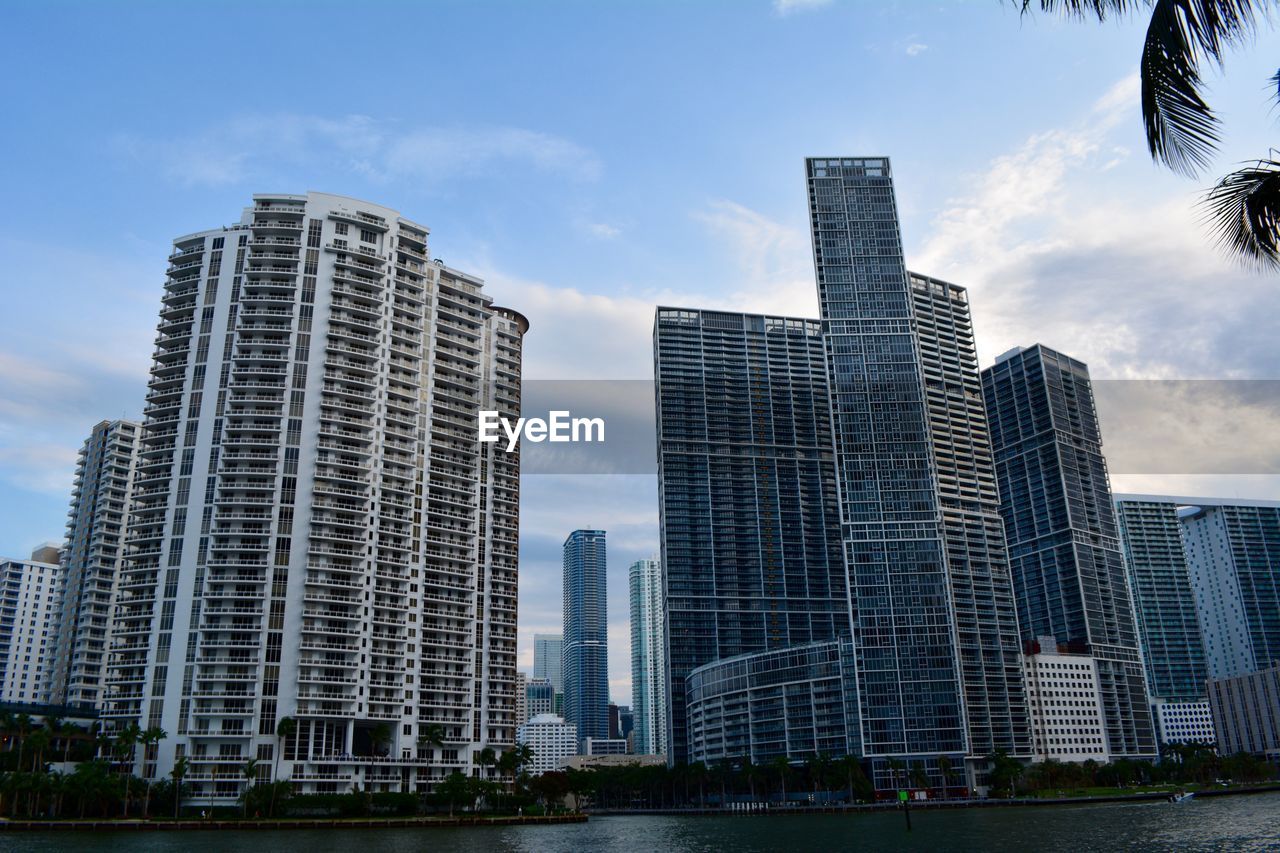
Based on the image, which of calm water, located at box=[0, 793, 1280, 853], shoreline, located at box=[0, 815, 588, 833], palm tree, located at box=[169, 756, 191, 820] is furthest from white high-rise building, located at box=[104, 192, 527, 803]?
calm water, located at box=[0, 793, 1280, 853]

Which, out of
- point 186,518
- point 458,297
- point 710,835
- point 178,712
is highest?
point 458,297

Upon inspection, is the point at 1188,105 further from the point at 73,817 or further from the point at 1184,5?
the point at 73,817

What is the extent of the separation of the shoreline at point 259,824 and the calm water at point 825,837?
19.9 feet

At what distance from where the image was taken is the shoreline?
11594cm

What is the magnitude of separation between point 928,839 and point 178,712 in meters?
100

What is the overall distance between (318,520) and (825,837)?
85.3 m

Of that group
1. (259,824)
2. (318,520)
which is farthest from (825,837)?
(318,520)

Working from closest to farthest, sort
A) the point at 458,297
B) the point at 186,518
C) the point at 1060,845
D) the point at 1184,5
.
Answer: the point at 1184,5 < the point at 1060,845 < the point at 186,518 < the point at 458,297

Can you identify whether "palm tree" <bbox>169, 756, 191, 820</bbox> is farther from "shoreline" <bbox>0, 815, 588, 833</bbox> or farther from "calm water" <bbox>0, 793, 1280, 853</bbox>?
"calm water" <bbox>0, 793, 1280, 853</bbox>

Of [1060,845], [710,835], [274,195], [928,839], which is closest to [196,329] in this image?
[274,195]

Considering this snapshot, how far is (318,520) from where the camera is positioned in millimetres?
150250

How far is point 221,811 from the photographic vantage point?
427 ft

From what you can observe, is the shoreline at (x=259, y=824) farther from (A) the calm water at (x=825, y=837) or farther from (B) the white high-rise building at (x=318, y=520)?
(B) the white high-rise building at (x=318, y=520)

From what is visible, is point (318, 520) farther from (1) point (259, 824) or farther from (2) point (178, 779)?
(1) point (259, 824)
